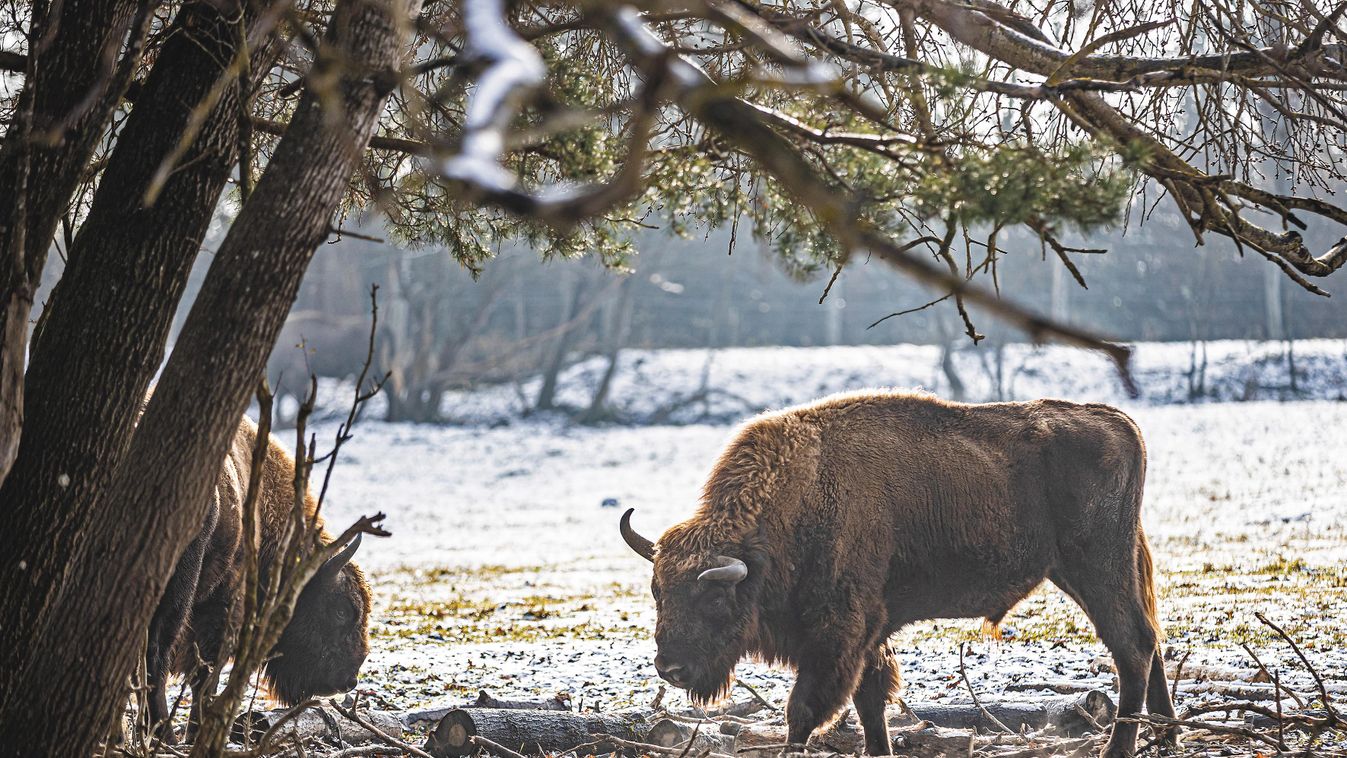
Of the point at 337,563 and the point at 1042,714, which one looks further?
the point at 337,563

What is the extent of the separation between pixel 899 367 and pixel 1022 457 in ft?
82.8

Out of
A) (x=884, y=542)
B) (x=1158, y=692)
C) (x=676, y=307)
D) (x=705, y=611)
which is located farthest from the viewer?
(x=676, y=307)

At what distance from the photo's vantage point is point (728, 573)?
5.70 m

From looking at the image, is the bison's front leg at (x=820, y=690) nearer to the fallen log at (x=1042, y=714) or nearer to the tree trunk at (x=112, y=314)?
the fallen log at (x=1042, y=714)

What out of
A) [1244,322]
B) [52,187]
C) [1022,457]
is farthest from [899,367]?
[52,187]

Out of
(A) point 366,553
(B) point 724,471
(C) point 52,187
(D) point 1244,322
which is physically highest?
(D) point 1244,322

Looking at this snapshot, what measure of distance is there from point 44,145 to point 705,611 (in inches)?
146

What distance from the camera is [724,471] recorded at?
6305 mm

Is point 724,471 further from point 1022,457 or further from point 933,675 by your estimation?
point 933,675

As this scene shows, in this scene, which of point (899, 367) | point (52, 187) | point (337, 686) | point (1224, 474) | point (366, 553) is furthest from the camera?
point (899, 367)

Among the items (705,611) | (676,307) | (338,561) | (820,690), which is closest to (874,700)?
(820,690)

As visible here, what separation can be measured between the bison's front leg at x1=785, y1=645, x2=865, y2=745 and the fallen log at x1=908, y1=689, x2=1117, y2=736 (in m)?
0.75

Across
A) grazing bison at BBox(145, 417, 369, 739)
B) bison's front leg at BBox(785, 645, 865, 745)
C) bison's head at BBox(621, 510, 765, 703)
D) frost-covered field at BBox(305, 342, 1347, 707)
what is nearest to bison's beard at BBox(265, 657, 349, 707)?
grazing bison at BBox(145, 417, 369, 739)

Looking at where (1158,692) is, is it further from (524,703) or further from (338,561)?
(338,561)
